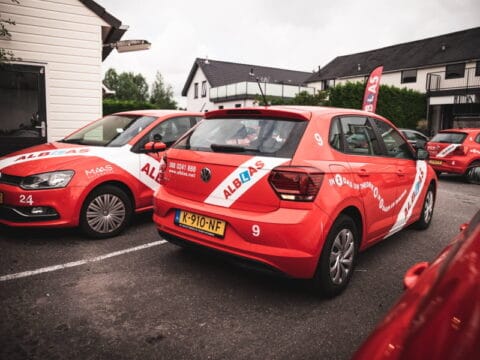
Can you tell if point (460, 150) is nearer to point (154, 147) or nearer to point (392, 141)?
point (392, 141)

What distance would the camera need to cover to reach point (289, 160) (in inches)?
121

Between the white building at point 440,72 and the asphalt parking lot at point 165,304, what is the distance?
88.5 ft

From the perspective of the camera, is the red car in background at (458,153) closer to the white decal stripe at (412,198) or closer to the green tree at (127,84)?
the white decal stripe at (412,198)

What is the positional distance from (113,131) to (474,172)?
10350 millimetres

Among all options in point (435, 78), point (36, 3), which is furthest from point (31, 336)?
point (435, 78)

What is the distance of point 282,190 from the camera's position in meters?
3.04

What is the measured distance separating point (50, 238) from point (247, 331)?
3181mm

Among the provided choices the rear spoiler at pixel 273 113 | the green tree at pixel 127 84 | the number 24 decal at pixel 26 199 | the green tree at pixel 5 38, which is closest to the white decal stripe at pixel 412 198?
the rear spoiler at pixel 273 113

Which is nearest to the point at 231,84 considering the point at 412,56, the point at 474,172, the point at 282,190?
the point at 412,56

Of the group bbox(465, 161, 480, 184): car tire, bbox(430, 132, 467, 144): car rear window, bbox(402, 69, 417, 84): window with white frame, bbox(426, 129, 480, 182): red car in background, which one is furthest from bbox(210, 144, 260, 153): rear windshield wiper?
bbox(402, 69, 417, 84): window with white frame

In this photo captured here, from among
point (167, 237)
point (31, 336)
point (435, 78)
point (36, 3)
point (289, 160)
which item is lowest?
point (31, 336)

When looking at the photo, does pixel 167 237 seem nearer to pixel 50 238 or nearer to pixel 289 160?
pixel 289 160

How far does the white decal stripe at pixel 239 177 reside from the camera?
3.11 meters

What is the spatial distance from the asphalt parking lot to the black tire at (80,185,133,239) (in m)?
0.16
